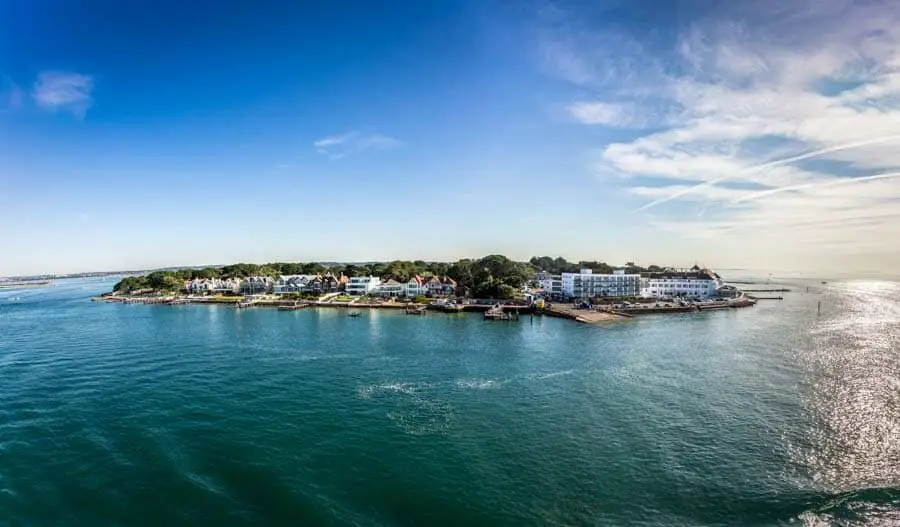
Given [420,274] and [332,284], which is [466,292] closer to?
[420,274]

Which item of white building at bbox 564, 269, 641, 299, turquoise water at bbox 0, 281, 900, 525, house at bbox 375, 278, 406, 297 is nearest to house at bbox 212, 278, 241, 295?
house at bbox 375, 278, 406, 297

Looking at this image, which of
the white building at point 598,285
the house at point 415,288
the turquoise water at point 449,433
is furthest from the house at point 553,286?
the turquoise water at point 449,433

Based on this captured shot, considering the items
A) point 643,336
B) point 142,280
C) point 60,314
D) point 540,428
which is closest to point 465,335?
point 643,336

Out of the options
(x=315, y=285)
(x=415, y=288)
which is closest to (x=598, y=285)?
(x=415, y=288)

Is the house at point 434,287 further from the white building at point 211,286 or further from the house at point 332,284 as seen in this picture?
the white building at point 211,286

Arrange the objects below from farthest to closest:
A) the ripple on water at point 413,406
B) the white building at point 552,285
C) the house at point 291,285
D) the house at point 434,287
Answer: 1. the house at point 291,285
2. the house at point 434,287
3. the white building at point 552,285
4. the ripple on water at point 413,406

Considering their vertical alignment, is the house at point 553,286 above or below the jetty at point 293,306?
above

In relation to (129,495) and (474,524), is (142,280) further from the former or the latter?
(474,524)
